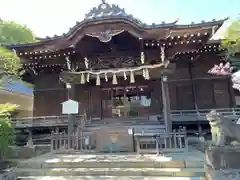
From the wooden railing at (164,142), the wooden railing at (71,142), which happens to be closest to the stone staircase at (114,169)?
the wooden railing at (164,142)

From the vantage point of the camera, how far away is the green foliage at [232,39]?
8977 mm

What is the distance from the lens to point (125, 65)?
10.1m

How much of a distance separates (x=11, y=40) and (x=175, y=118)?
19180 millimetres

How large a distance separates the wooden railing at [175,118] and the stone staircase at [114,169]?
4341mm

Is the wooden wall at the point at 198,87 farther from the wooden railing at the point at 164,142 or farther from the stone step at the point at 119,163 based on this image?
the stone step at the point at 119,163

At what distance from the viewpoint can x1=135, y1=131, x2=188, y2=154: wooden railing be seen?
7.12 m

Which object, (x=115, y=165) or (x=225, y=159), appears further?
(x=115, y=165)

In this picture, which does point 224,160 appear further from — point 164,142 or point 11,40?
point 11,40

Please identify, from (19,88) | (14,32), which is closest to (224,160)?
(19,88)

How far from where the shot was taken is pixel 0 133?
6613mm

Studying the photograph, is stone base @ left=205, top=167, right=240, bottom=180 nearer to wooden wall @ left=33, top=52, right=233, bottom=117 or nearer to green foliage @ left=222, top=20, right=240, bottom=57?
green foliage @ left=222, top=20, right=240, bottom=57

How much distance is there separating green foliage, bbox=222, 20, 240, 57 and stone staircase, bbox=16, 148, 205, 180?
5.74 meters

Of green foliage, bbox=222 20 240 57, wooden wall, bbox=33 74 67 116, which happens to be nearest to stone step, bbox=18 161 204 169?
green foliage, bbox=222 20 240 57

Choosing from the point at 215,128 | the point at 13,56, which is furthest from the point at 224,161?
the point at 13,56
